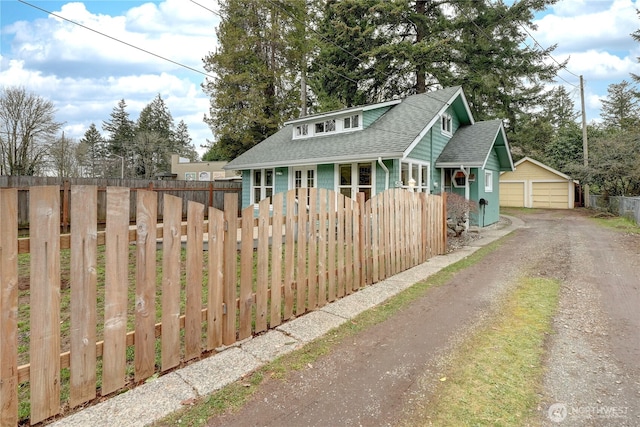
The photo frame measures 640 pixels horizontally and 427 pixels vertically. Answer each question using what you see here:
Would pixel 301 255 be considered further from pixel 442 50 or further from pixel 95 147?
pixel 95 147

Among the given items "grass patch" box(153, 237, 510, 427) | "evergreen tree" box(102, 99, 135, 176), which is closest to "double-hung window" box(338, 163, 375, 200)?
"grass patch" box(153, 237, 510, 427)

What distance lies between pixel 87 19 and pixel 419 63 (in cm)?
1558

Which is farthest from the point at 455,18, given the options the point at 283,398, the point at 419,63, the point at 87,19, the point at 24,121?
the point at 24,121

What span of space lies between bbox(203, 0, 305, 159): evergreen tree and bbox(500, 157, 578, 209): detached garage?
55.1ft

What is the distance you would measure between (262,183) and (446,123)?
→ 8.55m

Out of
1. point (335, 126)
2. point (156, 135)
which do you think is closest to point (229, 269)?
point (335, 126)

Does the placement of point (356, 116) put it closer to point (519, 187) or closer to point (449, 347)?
point (449, 347)

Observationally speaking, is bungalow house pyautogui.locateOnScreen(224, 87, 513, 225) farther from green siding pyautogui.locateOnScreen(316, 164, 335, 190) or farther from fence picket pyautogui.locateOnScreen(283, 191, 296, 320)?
fence picket pyautogui.locateOnScreen(283, 191, 296, 320)

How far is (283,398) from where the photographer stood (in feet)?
8.13

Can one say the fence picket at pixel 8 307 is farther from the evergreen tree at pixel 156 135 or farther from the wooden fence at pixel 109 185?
the evergreen tree at pixel 156 135

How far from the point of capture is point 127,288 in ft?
8.38

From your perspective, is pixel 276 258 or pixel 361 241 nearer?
pixel 276 258

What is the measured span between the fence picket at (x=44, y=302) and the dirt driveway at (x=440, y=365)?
1.11 m

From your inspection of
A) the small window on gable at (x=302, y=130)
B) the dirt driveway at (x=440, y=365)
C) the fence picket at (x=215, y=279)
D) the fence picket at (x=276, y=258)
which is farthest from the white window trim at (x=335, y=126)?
the fence picket at (x=215, y=279)
